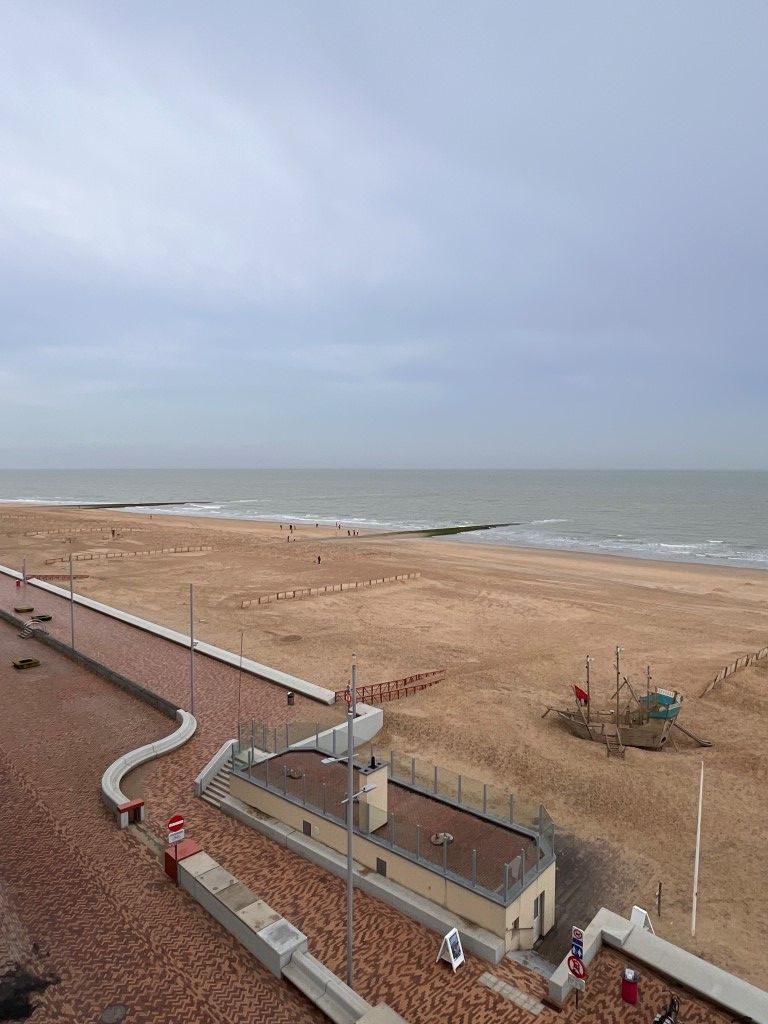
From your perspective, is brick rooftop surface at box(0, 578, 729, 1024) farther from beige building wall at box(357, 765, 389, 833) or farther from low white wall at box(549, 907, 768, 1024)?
beige building wall at box(357, 765, 389, 833)

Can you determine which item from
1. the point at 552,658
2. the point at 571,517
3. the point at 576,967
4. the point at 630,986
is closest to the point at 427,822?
the point at 576,967

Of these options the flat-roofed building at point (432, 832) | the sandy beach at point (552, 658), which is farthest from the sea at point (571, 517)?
the flat-roofed building at point (432, 832)

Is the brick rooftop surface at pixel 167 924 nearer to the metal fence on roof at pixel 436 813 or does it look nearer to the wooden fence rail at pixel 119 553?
the metal fence on roof at pixel 436 813

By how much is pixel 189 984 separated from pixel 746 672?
99.0ft

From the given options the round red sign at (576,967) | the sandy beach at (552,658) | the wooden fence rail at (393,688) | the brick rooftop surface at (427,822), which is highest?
the brick rooftop surface at (427,822)

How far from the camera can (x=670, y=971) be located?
1196 centimetres

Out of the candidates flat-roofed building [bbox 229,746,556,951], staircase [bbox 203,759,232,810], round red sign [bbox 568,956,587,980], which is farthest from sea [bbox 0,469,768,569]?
round red sign [bbox 568,956,587,980]

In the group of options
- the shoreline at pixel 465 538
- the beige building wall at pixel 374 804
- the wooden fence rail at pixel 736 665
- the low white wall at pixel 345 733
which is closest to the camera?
the beige building wall at pixel 374 804

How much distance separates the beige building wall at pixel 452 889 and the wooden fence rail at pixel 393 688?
9.74 meters

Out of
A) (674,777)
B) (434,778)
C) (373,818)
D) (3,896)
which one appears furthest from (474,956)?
(674,777)

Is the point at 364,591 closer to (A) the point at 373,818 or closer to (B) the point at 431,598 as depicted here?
(B) the point at 431,598

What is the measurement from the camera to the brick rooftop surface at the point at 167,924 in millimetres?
11773

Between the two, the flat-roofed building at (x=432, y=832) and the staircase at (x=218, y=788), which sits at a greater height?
the flat-roofed building at (x=432, y=832)

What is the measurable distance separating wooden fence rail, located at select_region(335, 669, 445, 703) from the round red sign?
15417mm
